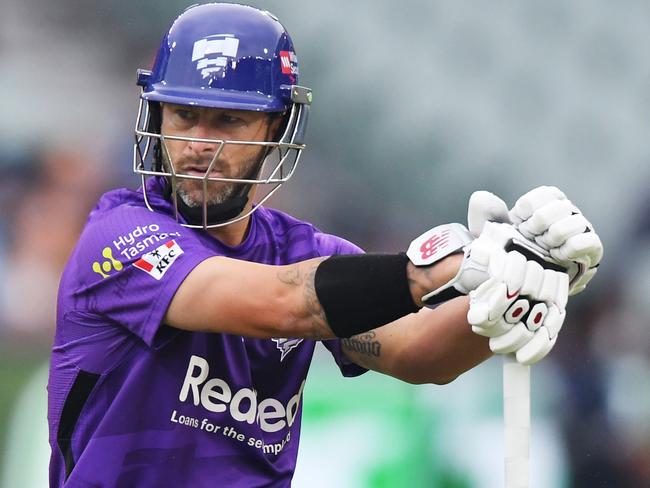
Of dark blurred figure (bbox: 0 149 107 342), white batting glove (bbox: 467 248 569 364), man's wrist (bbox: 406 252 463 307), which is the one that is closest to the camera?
white batting glove (bbox: 467 248 569 364)

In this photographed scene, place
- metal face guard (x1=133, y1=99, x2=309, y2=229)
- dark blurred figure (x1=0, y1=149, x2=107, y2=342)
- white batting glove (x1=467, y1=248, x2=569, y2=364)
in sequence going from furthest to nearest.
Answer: dark blurred figure (x1=0, y1=149, x2=107, y2=342) < metal face guard (x1=133, y1=99, x2=309, y2=229) < white batting glove (x1=467, y1=248, x2=569, y2=364)

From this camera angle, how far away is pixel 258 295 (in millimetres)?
2348

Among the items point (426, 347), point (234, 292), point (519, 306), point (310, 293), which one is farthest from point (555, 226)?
point (426, 347)

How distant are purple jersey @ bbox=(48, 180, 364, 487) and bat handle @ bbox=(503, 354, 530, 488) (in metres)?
0.66

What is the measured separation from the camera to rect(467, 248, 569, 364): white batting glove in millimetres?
2129

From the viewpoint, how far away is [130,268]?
97.1 inches

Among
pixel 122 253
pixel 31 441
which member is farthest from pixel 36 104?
pixel 122 253

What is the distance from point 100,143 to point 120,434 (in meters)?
2.20

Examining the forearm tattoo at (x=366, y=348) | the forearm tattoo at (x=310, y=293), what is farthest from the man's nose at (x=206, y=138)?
the forearm tattoo at (x=366, y=348)

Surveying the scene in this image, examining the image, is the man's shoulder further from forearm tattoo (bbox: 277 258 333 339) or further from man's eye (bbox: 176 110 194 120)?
forearm tattoo (bbox: 277 258 333 339)

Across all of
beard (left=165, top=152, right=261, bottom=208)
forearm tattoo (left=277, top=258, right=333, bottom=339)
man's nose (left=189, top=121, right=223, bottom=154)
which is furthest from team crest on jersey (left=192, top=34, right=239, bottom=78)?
forearm tattoo (left=277, top=258, right=333, bottom=339)

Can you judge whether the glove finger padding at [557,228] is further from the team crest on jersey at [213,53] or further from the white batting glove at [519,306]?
the team crest on jersey at [213,53]

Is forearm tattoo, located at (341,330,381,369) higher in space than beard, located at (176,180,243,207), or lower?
lower

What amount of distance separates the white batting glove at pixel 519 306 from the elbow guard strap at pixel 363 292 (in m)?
0.16
